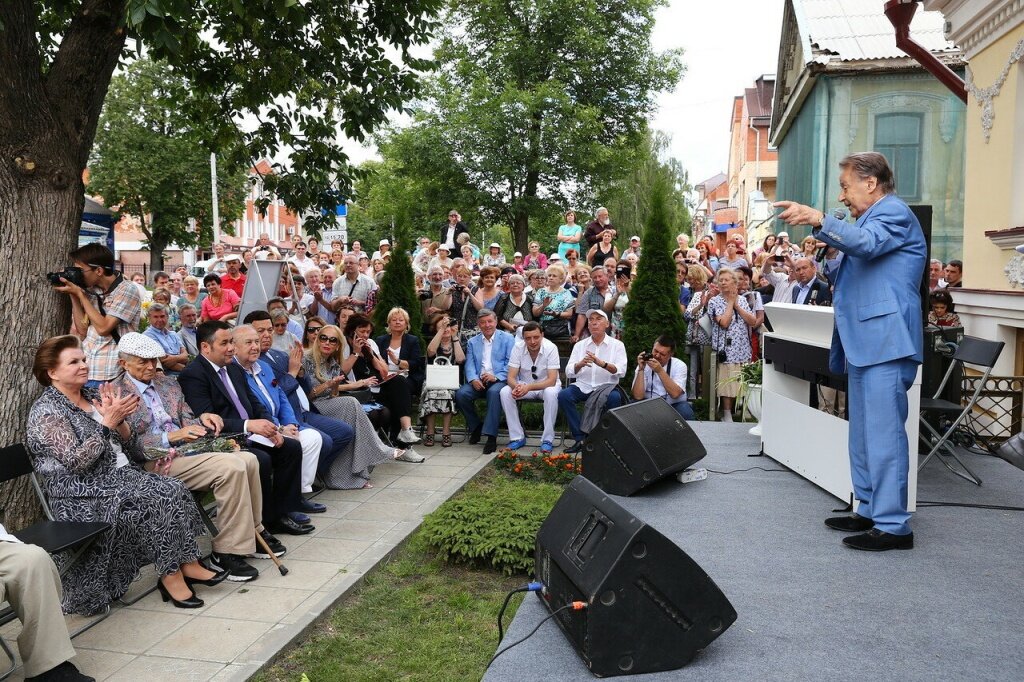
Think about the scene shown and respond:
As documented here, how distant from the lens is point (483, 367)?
9.31 meters

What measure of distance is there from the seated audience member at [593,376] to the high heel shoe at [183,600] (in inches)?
170

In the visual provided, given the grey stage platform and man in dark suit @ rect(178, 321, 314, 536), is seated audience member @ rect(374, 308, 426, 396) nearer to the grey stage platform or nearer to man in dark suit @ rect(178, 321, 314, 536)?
man in dark suit @ rect(178, 321, 314, 536)

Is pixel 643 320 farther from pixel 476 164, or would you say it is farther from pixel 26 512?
pixel 476 164

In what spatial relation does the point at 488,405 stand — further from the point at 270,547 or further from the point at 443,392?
the point at 270,547

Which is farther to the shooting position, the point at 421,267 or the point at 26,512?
the point at 421,267

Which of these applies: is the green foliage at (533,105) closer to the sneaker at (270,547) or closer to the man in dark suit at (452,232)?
the man in dark suit at (452,232)

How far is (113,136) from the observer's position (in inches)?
1441

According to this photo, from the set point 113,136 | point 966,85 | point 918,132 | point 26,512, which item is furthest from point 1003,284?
point 113,136

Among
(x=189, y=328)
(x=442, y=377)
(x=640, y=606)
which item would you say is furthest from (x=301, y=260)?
(x=640, y=606)

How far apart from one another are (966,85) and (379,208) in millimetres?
21694

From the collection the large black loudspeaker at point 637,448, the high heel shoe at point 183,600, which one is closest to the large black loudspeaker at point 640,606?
the large black loudspeaker at point 637,448

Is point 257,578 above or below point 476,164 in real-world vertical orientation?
below

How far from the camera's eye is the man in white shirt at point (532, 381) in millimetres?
8836

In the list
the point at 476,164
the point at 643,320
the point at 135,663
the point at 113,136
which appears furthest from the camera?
the point at 113,136
